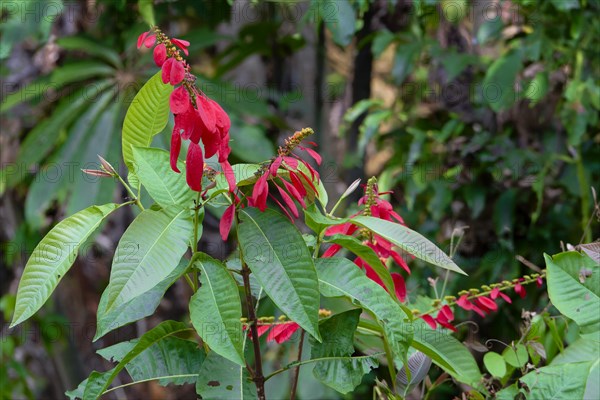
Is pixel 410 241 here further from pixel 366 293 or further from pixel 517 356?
pixel 517 356

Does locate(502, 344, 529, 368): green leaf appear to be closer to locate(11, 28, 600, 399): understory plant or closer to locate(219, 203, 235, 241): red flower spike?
locate(11, 28, 600, 399): understory plant

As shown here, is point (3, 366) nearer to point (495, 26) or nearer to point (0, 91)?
point (0, 91)

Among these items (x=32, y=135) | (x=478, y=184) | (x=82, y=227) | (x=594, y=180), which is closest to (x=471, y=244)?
(x=478, y=184)

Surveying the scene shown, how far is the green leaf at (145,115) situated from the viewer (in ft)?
2.51

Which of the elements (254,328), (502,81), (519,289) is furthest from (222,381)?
(502,81)

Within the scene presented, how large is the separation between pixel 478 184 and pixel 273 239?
107 cm

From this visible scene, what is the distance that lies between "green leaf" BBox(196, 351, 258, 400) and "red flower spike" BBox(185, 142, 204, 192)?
0.18 m

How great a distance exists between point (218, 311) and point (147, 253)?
0.28 ft

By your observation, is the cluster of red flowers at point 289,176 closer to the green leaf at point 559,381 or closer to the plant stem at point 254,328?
the plant stem at point 254,328

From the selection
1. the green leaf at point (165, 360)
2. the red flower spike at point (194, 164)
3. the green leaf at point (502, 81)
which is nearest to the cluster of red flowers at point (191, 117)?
the red flower spike at point (194, 164)

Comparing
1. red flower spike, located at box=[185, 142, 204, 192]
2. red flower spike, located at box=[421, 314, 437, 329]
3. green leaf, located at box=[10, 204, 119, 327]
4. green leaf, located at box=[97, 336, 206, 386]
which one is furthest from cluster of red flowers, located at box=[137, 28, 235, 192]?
red flower spike, located at box=[421, 314, 437, 329]

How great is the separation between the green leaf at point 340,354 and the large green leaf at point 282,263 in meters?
0.11

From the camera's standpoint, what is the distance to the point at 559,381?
0.75m

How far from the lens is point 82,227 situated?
2.28 ft
